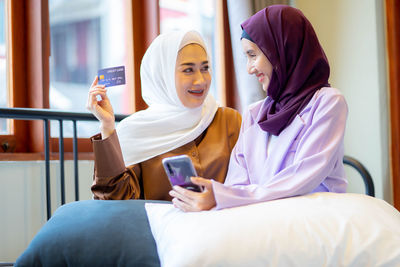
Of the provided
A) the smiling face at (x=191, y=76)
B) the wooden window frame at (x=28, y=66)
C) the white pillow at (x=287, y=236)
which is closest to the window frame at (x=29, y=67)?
the wooden window frame at (x=28, y=66)

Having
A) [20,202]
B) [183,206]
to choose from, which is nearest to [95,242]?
[183,206]

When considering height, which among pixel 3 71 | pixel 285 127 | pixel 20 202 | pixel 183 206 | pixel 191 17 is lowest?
pixel 20 202

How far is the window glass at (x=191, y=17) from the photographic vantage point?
340cm

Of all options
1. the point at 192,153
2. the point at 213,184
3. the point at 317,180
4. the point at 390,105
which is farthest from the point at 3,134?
the point at 390,105

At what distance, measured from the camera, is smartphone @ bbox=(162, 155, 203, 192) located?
1.31 meters

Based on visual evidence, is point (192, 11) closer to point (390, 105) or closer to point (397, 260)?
point (390, 105)

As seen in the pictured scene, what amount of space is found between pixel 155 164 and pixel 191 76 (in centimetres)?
39

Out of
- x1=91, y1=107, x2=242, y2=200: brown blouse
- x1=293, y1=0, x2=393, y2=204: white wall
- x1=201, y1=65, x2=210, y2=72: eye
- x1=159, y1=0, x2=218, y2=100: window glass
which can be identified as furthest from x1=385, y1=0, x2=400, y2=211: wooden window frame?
x1=201, y1=65, x2=210, y2=72: eye

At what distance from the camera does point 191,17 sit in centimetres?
352

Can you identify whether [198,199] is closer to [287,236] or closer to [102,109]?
[287,236]

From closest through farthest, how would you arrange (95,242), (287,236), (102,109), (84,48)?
1. (287,236)
2. (95,242)
3. (102,109)
4. (84,48)

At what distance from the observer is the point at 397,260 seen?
42.9 inches

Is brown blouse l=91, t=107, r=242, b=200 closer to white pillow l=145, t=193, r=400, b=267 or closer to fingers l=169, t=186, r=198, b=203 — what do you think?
fingers l=169, t=186, r=198, b=203

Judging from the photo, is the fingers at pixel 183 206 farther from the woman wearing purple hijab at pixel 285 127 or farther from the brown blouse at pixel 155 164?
the brown blouse at pixel 155 164
